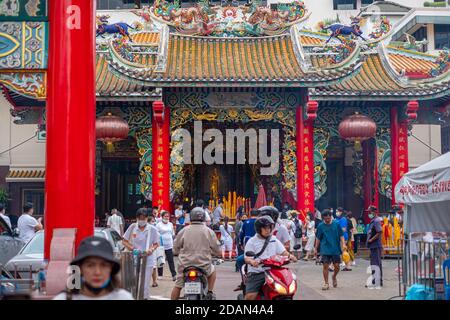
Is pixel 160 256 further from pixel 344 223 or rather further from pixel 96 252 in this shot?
pixel 96 252

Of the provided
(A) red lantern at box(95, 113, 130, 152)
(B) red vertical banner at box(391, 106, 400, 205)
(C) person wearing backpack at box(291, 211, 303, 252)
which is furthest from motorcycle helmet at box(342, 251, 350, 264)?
(A) red lantern at box(95, 113, 130, 152)

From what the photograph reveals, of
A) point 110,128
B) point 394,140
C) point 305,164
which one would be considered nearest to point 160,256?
point 110,128

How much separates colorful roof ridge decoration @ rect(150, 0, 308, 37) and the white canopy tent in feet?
40.3

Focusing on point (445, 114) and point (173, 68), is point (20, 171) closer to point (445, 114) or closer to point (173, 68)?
point (173, 68)

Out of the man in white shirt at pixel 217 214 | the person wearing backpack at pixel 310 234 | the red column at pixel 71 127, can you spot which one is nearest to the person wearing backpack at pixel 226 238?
the man in white shirt at pixel 217 214

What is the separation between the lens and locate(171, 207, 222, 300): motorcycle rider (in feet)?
30.7

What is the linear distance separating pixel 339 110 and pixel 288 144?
6.63ft

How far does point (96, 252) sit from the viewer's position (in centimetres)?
445

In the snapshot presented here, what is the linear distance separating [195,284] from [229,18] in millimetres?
15948

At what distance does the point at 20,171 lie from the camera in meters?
31.0

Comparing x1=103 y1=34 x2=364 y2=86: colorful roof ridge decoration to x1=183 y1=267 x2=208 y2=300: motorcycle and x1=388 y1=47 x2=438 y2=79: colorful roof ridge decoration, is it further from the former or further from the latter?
x1=183 y1=267 x2=208 y2=300: motorcycle
